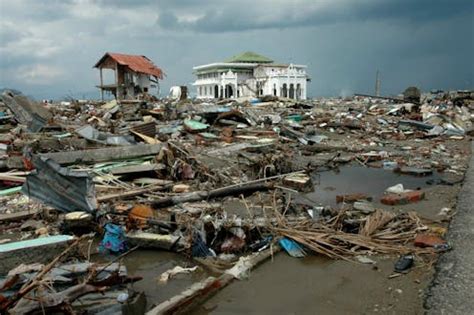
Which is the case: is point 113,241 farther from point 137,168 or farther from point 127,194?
point 137,168

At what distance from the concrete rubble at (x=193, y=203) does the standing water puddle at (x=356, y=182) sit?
97mm

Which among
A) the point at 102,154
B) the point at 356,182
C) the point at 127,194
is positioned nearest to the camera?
the point at 127,194

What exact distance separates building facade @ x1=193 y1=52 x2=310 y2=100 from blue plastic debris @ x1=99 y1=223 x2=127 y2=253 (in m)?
35.0

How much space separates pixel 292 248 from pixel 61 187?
133 inches

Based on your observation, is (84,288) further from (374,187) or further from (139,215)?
(374,187)

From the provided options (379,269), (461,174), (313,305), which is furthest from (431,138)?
(313,305)

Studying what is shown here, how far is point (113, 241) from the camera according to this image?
5.10 m

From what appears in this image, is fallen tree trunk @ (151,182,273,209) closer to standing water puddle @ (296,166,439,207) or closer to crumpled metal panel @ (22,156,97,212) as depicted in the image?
standing water puddle @ (296,166,439,207)

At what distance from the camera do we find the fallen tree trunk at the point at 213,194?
6.79m

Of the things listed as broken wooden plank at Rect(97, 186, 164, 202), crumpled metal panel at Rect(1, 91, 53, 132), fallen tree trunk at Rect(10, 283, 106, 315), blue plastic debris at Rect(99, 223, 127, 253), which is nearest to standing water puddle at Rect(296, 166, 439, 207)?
broken wooden plank at Rect(97, 186, 164, 202)

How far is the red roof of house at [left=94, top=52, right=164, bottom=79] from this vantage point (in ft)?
103

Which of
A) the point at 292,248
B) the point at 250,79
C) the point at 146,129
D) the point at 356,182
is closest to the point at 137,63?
the point at 250,79

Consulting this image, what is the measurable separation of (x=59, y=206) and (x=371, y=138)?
1155cm

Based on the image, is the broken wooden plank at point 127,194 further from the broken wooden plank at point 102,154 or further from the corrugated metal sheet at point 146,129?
the corrugated metal sheet at point 146,129
